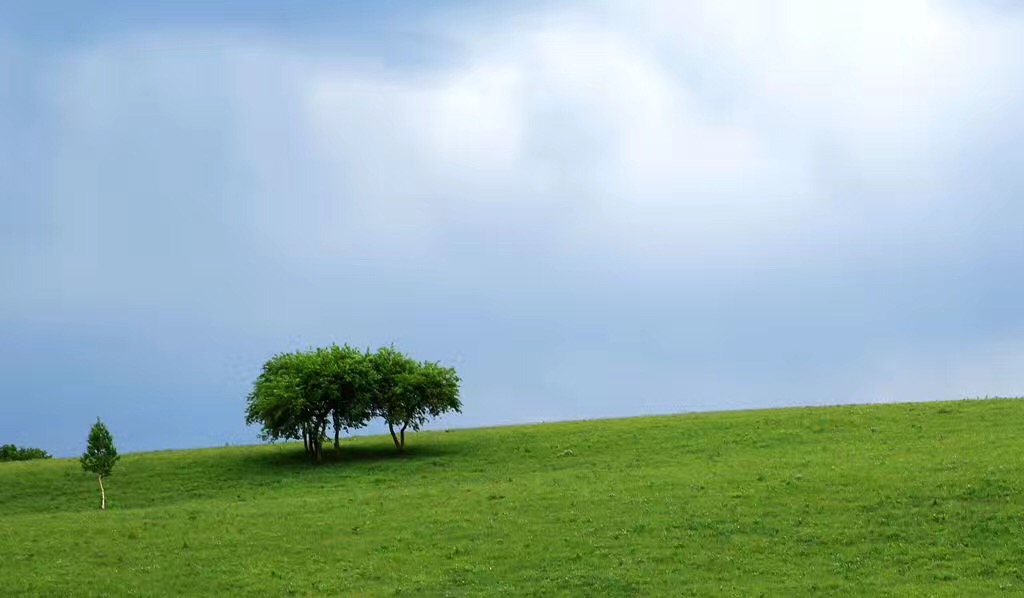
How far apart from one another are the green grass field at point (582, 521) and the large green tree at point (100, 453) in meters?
1.72

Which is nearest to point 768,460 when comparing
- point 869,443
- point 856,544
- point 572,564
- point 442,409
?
point 869,443

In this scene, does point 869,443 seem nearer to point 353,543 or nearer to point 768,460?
point 768,460

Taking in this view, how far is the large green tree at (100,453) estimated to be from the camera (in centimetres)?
5734

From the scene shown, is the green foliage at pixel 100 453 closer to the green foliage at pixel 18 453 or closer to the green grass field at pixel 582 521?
the green grass field at pixel 582 521

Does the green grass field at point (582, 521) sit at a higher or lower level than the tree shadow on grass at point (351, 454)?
lower

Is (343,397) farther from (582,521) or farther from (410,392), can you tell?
(582,521)

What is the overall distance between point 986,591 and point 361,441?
4947 cm

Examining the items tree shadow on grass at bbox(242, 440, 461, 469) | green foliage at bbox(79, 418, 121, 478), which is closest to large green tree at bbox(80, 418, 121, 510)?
green foliage at bbox(79, 418, 121, 478)

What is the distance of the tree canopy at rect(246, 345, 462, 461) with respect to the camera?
66.3 meters

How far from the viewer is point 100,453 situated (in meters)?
57.7

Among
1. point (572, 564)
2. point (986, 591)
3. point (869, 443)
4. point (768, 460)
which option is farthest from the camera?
point (869, 443)

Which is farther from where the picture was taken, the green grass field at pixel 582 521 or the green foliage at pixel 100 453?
the green foliage at pixel 100 453

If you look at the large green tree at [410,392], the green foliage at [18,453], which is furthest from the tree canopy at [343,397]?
the green foliage at [18,453]

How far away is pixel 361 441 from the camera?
74812 millimetres
